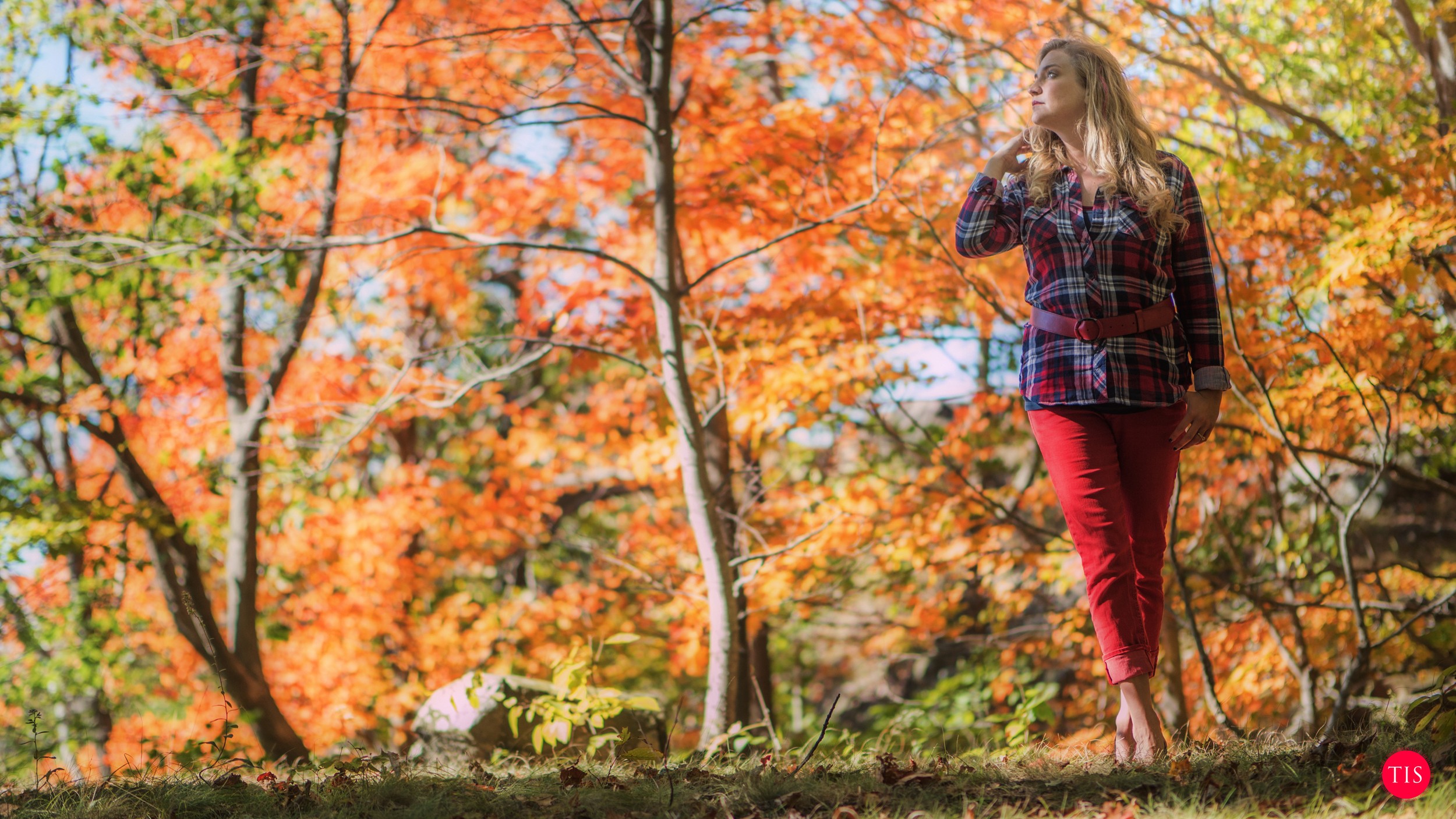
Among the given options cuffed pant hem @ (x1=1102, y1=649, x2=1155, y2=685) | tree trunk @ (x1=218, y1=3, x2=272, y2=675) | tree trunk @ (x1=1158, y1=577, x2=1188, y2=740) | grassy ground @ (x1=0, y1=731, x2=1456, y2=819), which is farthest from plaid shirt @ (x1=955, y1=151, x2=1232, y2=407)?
tree trunk @ (x1=218, y1=3, x2=272, y2=675)

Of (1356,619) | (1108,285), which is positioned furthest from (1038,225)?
(1356,619)

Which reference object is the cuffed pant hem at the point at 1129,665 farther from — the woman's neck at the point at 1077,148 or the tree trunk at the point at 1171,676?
the tree trunk at the point at 1171,676

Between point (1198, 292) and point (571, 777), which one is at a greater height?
point (1198, 292)

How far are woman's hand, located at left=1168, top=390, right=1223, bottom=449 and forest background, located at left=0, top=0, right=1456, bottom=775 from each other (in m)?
1.08

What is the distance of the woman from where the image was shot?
216 cm

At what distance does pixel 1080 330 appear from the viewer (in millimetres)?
2174

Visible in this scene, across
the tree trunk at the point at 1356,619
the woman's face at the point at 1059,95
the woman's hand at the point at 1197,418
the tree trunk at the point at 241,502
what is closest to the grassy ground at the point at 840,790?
the woman's hand at the point at 1197,418

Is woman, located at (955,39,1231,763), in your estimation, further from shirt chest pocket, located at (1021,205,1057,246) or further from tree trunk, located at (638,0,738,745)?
tree trunk, located at (638,0,738,745)

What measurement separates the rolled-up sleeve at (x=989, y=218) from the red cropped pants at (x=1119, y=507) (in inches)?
17.1

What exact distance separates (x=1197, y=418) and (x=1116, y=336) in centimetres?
29

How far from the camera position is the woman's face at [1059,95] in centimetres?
222

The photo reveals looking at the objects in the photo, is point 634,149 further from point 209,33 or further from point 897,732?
point 897,732

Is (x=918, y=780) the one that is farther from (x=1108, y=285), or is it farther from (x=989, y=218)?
(x=989, y=218)

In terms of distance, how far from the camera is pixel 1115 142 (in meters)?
2.20
